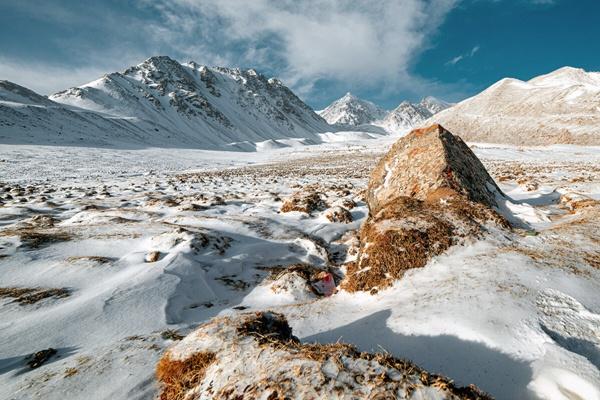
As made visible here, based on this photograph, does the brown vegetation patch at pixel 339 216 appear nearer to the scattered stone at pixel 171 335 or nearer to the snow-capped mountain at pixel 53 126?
the scattered stone at pixel 171 335

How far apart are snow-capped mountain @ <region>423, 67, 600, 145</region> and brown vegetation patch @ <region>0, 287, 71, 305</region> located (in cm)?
8387

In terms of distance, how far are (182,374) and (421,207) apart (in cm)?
557

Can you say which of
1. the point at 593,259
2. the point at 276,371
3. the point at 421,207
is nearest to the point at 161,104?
the point at 421,207

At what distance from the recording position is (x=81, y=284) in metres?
5.88

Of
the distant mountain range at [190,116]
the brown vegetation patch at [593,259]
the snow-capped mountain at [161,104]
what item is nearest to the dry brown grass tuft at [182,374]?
the brown vegetation patch at [593,259]

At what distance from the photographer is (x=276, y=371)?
A: 241 cm

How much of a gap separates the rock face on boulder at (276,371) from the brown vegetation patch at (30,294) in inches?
140

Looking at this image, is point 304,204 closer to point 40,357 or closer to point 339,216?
point 339,216

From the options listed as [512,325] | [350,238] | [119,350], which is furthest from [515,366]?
[350,238]

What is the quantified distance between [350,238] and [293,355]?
7034 mm

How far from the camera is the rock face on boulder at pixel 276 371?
217 centimetres

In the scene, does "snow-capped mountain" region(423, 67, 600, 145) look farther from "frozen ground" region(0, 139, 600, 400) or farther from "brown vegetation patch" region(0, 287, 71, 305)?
"brown vegetation patch" region(0, 287, 71, 305)

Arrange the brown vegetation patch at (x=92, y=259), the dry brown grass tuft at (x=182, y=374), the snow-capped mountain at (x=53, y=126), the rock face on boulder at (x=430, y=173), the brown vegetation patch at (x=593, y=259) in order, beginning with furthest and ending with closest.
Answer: the snow-capped mountain at (x=53, y=126) < the rock face on boulder at (x=430, y=173) < the brown vegetation patch at (x=92, y=259) < the brown vegetation patch at (x=593, y=259) < the dry brown grass tuft at (x=182, y=374)

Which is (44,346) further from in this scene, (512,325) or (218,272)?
(512,325)
